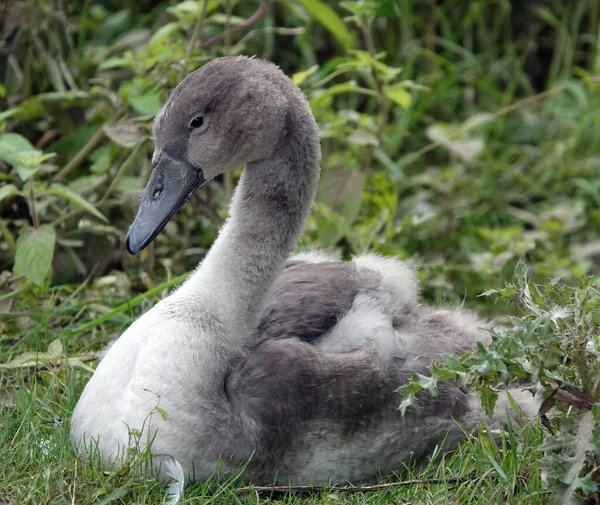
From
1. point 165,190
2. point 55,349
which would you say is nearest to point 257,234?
point 165,190

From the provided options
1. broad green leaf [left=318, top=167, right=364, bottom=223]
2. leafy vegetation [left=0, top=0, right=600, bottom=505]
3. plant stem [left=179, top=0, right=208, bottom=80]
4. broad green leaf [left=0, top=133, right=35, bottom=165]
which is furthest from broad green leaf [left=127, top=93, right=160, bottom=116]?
broad green leaf [left=318, top=167, right=364, bottom=223]

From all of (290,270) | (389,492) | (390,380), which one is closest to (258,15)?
(290,270)

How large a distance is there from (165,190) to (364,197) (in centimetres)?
194

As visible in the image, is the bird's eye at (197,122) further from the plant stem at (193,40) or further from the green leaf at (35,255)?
the plant stem at (193,40)

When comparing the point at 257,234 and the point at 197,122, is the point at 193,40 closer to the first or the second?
the point at 197,122

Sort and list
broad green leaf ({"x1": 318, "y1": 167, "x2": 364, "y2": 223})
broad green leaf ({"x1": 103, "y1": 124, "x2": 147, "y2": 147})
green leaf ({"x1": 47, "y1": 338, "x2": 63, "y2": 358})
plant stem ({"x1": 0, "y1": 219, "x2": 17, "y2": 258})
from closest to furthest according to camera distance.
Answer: green leaf ({"x1": 47, "y1": 338, "x2": 63, "y2": 358}) → plant stem ({"x1": 0, "y1": 219, "x2": 17, "y2": 258}) → broad green leaf ({"x1": 103, "y1": 124, "x2": 147, "y2": 147}) → broad green leaf ({"x1": 318, "y1": 167, "x2": 364, "y2": 223})

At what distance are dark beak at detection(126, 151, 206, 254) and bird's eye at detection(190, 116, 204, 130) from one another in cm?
11

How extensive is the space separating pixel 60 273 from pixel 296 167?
1446 mm

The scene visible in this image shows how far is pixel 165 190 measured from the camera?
3.06 meters

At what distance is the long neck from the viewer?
309cm

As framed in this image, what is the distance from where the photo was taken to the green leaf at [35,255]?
354cm

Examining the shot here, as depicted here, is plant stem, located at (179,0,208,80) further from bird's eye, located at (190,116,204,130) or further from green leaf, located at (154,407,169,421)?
green leaf, located at (154,407,169,421)

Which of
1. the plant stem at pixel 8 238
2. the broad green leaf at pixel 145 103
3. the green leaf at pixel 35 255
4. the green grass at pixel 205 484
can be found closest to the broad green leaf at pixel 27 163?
the green leaf at pixel 35 255

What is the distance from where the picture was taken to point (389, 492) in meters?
2.96
